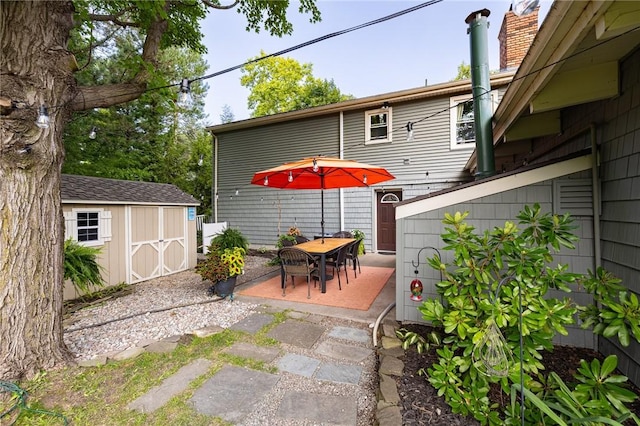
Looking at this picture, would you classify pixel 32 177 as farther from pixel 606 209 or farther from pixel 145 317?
pixel 606 209

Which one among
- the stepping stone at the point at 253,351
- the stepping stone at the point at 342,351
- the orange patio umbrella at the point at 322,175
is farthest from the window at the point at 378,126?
the stepping stone at the point at 253,351

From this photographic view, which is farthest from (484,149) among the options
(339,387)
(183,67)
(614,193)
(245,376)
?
(183,67)

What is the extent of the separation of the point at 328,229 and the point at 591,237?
694 centimetres

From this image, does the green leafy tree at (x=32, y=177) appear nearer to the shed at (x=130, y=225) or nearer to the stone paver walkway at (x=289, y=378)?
the stone paver walkway at (x=289, y=378)

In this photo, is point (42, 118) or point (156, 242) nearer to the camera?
point (42, 118)

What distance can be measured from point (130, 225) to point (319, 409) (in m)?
5.70

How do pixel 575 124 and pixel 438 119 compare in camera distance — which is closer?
pixel 575 124

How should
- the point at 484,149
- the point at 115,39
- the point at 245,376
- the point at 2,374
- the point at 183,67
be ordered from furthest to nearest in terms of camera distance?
the point at 183,67 < the point at 115,39 < the point at 484,149 < the point at 245,376 < the point at 2,374

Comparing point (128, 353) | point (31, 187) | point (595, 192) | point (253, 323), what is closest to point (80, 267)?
point (128, 353)

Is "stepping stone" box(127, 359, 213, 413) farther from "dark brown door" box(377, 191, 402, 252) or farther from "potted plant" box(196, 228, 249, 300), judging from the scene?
"dark brown door" box(377, 191, 402, 252)

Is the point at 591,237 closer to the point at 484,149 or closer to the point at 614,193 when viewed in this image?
the point at 614,193

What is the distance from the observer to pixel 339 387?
228 cm

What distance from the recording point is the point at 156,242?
625cm

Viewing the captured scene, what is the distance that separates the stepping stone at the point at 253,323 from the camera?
3357 mm
